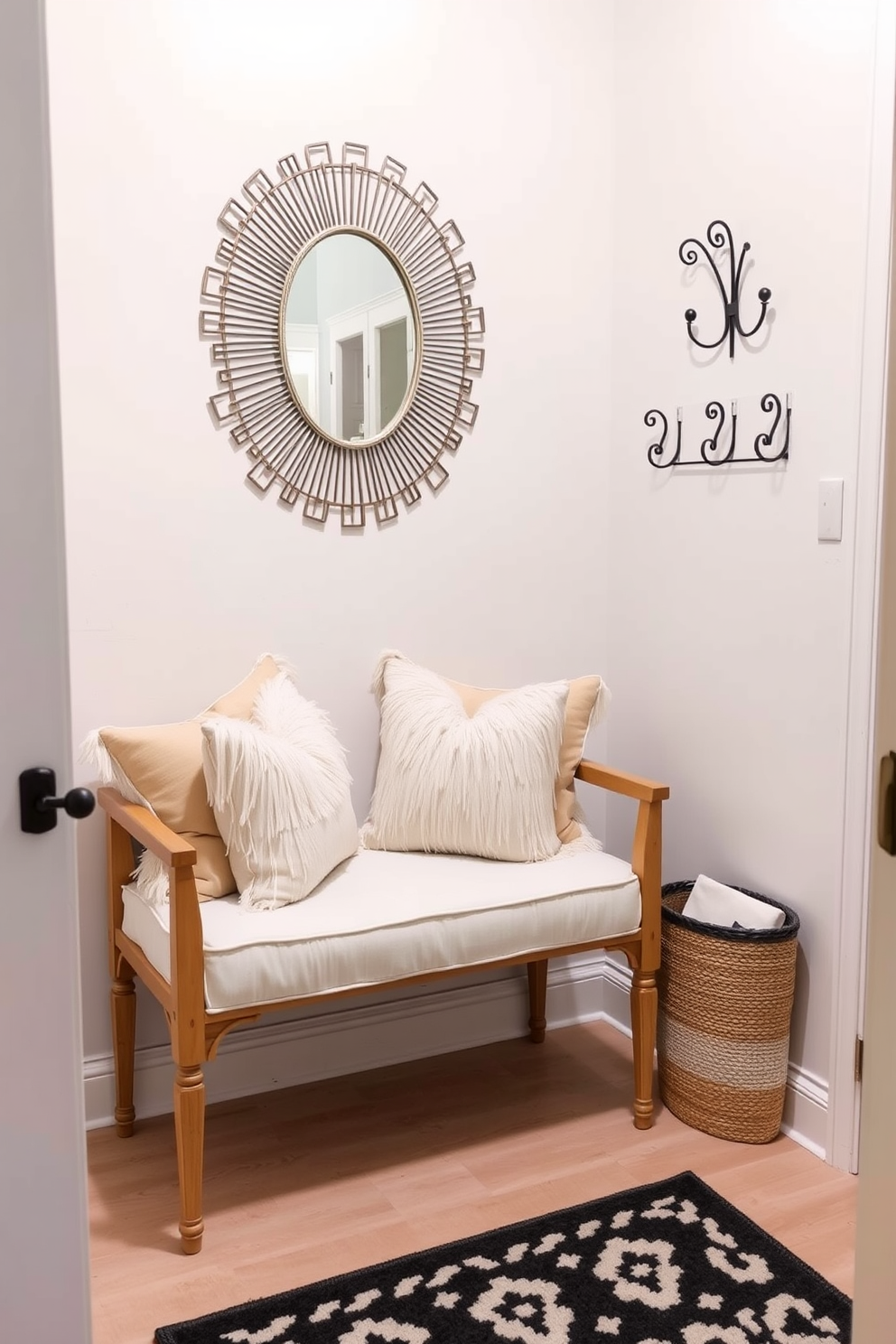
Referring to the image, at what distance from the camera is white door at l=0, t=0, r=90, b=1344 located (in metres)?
1.34

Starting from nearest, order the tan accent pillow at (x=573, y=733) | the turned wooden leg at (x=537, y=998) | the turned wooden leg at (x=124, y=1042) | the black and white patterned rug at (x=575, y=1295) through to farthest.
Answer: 1. the black and white patterned rug at (x=575, y=1295)
2. the turned wooden leg at (x=124, y=1042)
3. the tan accent pillow at (x=573, y=733)
4. the turned wooden leg at (x=537, y=998)

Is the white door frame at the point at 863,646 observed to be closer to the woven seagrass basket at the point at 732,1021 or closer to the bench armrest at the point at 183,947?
the woven seagrass basket at the point at 732,1021

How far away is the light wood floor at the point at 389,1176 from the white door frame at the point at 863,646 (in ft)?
0.75

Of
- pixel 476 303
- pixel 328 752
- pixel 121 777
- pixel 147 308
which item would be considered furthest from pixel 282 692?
pixel 476 303

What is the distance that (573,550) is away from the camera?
3.12m

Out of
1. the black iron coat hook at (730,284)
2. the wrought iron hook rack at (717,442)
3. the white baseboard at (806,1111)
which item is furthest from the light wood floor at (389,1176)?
the black iron coat hook at (730,284)

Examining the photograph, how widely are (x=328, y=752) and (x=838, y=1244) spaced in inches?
52.7

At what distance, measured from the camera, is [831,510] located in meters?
2.41

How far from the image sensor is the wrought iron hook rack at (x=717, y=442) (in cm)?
254

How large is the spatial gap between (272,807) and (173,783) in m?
0.21

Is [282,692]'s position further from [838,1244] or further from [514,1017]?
[838,1244]

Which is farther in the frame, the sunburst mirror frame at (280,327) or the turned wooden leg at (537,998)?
the turned wooden leg at (537,998)

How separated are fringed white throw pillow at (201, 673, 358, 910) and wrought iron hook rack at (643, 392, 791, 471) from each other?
3.65 ft

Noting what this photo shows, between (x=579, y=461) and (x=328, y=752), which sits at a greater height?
(x=579, y=461)
